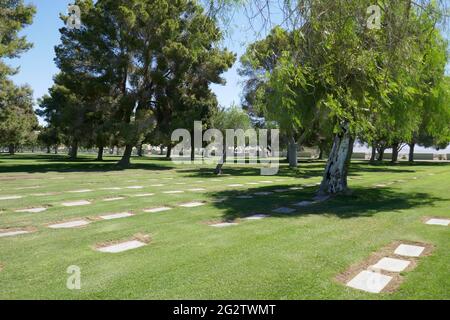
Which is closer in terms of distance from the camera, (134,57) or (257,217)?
(257,217)

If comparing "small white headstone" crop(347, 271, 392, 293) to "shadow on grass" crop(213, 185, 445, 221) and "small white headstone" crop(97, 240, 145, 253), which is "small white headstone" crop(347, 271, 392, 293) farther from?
"shadow on grass" crop(213, 185, 445, 221)

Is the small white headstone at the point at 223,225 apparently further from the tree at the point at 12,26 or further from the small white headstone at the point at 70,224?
the tree at the point at 12,26

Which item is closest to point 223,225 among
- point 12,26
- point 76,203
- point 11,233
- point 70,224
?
point 70,224

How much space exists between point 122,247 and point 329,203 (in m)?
6.82

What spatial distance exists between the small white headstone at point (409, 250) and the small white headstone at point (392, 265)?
40 centimetres

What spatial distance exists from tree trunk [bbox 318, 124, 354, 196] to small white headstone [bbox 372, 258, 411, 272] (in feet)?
23.8

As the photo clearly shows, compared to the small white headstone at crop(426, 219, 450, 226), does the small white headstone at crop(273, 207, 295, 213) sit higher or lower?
lower

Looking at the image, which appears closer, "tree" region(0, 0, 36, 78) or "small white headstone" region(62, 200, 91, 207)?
"small white headstone" region(62, 200, 91, 207)

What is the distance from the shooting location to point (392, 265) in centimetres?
Answer: 488

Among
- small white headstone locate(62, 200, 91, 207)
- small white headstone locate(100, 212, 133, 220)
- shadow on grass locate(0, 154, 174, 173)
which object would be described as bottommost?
small white headstone locate(100, 212, 133, 220)

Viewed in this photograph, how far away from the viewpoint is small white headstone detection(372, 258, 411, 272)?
4725 mm

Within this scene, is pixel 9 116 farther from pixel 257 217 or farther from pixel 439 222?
pixel 439 222

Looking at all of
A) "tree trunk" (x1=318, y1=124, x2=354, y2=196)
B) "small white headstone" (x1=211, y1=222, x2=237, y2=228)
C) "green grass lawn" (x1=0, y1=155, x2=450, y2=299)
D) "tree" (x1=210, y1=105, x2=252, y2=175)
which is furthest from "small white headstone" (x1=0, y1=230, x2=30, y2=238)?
"tree" (x1=210, y1=105, x2=252, y2=175)

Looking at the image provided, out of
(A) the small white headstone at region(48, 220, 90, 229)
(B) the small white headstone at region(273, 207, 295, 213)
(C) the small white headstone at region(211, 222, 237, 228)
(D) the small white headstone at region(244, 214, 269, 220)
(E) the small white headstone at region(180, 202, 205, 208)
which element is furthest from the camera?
(E) the small white headstone at region(180, 202, 205, 208)
